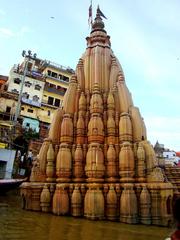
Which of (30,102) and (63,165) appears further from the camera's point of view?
(30,102)

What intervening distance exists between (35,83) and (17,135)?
1258 centimetres

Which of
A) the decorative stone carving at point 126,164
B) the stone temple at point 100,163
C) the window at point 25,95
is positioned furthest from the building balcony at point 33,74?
the decorative stone carving at point 126,164

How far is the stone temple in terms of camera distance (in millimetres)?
10414

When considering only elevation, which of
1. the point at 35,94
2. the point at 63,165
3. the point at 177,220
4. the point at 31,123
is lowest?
the point at 177,220

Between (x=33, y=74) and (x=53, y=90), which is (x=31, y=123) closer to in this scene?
(x=53, y=90)

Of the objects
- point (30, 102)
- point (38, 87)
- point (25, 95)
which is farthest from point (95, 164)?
point (38, 87)

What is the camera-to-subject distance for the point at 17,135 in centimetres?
3534

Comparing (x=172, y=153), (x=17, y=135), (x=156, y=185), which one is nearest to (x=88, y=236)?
(x=156, y=185)

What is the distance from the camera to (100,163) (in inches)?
451

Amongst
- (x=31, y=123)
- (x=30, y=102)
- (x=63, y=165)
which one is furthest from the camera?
(x=30, y=102)

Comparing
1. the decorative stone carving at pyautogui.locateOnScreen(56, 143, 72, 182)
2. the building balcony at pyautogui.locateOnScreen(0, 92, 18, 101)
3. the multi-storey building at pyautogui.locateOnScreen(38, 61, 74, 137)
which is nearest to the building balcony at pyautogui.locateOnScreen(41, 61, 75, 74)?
the multi-storey building at pyautogui.locateOnScreen(38, 61, 74, 137)

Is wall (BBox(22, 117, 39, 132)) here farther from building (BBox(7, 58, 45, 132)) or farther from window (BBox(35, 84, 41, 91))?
A: window (BBox(35, 84, 41, 91))

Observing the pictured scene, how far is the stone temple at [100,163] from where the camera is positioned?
10.4m

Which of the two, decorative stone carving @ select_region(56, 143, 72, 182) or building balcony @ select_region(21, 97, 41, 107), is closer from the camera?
decorative stone carving @ select_region(56, 143, 72, 182)
